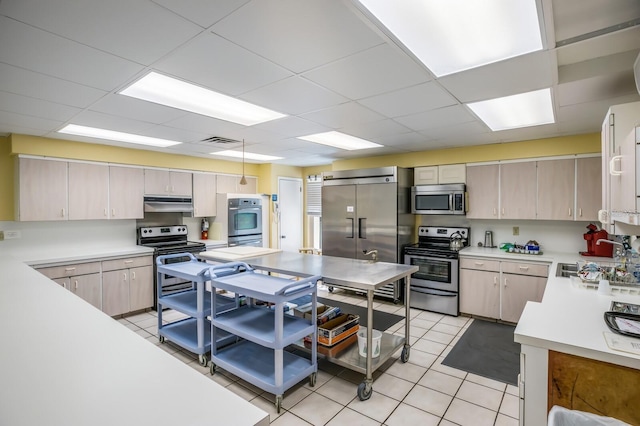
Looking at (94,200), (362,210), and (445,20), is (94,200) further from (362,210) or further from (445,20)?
(445,20)

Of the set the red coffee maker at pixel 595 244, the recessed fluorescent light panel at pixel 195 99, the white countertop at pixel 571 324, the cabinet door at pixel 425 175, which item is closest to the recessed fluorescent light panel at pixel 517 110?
the cabinet door at pixel 425 175

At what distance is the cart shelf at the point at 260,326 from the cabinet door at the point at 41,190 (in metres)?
2.91

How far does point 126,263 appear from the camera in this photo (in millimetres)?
4363

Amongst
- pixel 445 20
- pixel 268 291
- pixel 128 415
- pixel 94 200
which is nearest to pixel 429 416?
pixel 268 291

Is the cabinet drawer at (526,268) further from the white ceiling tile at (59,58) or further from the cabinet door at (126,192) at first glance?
the cabinet door at (126,192)

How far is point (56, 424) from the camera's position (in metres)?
0.76

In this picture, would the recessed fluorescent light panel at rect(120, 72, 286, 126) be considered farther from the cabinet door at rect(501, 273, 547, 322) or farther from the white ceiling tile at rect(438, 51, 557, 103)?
the cabinet door at rect(501, 273, 547, 322)

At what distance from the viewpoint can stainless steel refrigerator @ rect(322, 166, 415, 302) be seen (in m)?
4.92

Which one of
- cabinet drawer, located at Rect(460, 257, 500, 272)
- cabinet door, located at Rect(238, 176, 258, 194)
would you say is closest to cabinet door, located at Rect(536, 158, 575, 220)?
cabinet drawer, located at Rect(460, 257, 500, 272)

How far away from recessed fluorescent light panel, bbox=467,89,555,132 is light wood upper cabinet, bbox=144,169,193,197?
442 cm

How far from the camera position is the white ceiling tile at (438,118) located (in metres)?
3.01

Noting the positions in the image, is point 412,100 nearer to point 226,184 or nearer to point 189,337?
point 189,337

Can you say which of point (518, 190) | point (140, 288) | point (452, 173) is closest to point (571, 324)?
point (518, 190)

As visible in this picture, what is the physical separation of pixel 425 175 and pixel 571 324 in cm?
360
